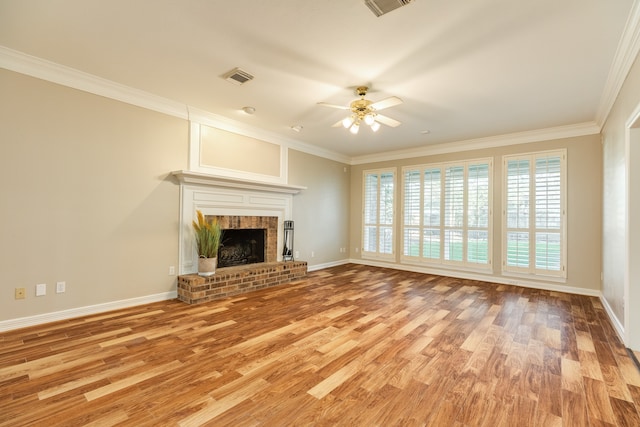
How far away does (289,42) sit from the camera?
2.60 meters

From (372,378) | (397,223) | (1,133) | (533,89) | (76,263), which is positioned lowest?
(372,378)

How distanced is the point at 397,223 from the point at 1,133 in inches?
245

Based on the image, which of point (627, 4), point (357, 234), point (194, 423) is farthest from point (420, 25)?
point (357, 234)

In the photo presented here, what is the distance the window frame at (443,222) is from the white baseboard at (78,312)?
15.4ft

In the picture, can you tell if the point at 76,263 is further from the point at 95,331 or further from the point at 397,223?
the point at 397,223

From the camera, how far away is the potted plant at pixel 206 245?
13.4 ft

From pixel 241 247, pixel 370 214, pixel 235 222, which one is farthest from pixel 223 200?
pixel 370 214

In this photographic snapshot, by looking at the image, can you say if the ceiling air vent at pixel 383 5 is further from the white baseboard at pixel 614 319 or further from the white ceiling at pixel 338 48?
the white baseboard at pixel 614 319

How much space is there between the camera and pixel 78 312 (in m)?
3.28

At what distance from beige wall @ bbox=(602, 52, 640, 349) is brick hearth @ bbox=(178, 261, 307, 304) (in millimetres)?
4230

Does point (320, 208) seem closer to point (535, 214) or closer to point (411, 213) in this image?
point (411, 213)

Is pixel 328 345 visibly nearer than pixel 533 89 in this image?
Yes

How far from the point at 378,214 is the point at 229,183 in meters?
3.66

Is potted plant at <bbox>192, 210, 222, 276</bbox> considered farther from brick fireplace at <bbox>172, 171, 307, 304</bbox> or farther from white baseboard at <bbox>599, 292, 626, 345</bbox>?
white baseboard at <bbox>599, 292, 626, 345</bbox>
